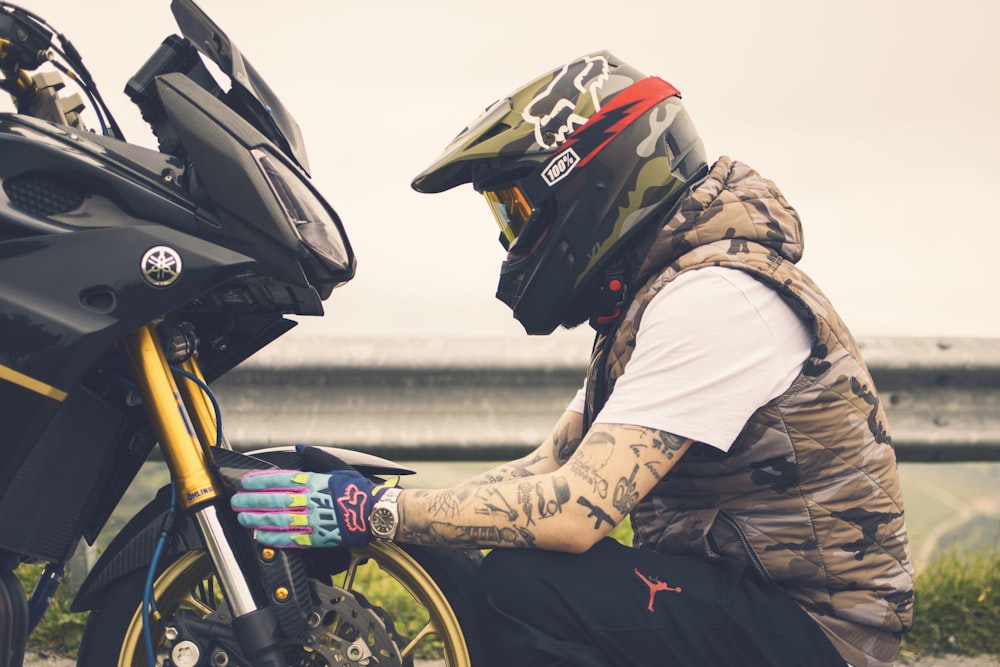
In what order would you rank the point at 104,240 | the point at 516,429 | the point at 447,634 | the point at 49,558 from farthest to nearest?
1. the point at 516,429
2. the point at 447,634
3. the point at 49,558
4. the point at 104,240

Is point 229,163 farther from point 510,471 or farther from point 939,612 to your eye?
point 939,612

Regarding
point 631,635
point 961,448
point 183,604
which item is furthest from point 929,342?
point 183,604

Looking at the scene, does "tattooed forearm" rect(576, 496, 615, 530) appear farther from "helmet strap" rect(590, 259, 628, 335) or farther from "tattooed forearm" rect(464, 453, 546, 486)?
"tattooed forearm" rect(464, 453, 546, 486)

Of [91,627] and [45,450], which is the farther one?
[91,627]

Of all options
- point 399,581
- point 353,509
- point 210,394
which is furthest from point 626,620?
point 210,394

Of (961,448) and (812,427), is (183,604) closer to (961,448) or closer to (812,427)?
(812,427)

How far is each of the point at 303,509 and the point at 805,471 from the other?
3.16 feet

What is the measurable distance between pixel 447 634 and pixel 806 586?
28.2 inches

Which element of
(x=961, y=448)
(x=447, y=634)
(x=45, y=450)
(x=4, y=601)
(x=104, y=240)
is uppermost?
(x=104, y=240)

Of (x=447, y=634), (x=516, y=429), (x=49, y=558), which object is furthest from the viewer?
(x=516, y=429)

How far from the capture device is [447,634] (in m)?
2.04

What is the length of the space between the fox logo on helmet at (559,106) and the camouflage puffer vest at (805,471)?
0.29 meters

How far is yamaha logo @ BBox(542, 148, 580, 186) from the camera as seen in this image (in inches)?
84.1

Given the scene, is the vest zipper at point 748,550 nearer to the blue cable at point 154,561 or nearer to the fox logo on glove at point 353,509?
the fox logo on glove at point 353,509
